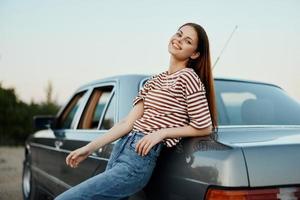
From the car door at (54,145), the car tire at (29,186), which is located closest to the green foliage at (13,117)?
the car tire at (29,186)

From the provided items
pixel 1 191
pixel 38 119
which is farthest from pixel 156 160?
pixel 1 191

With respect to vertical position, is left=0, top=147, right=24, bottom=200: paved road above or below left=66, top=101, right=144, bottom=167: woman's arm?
below

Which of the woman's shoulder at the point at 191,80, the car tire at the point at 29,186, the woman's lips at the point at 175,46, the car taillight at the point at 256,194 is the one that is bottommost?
the car tire at the point at 29,186

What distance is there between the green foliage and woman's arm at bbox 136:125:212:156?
1429 cm

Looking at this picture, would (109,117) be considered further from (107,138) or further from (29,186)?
(29,186)

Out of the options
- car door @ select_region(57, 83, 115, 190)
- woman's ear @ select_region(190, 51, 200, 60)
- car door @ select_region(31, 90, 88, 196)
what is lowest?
car door @ select_region(31, 90, 88, 196)

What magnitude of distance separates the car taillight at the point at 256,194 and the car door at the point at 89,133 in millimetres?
1176

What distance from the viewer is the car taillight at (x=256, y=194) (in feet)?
6.16

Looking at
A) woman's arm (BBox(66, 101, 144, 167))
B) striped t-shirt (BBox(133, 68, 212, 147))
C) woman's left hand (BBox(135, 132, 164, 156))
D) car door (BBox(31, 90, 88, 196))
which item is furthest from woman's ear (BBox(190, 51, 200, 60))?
car door (BBox(31, 90, 88, 196))

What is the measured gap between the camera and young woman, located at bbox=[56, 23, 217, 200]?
2205mm

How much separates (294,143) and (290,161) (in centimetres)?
12

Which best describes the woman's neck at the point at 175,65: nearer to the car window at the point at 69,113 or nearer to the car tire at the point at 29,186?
the car window at the point at 69,113

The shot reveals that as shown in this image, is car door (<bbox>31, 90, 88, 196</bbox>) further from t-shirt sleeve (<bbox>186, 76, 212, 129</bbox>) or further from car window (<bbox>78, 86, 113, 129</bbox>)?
t-shirt sleeve (<bbox>186, 76, 212, 129</bbox>)

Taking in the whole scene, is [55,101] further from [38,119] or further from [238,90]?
[238,90]
